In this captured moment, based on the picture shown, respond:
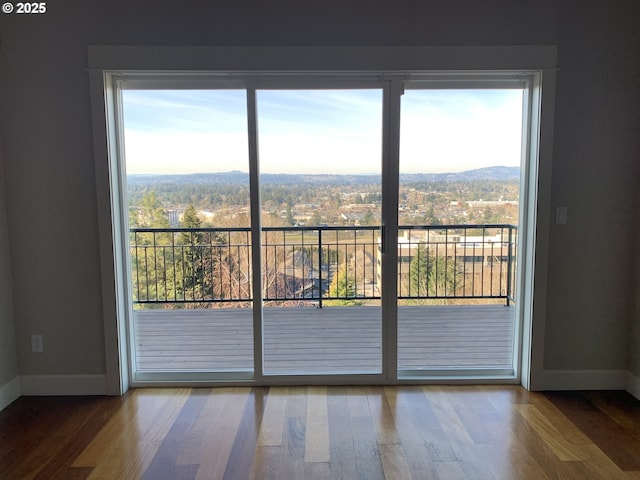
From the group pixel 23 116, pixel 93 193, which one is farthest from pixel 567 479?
pixel 23 116

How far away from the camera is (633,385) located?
2604mm

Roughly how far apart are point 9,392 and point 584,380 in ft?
12.3

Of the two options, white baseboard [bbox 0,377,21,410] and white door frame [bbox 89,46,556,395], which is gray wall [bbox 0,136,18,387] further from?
white door frame [bbox 89,46,556,395]

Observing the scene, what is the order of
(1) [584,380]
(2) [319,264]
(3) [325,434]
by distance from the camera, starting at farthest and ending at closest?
1. (2) [319,264]
2. (1) [584,380]
3. (3) [325,434]

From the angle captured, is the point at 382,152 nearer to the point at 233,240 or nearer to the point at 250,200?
the point at 250,200

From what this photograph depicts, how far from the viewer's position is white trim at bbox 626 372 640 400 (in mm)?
2564

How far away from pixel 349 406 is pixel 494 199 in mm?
1675

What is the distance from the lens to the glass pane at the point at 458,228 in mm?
2648

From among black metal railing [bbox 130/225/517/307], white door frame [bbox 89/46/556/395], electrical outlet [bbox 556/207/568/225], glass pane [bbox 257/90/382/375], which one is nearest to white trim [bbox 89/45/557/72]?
white door frame [bbox 89/46/556/395]

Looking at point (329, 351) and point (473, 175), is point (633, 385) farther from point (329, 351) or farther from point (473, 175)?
point (329, 351)

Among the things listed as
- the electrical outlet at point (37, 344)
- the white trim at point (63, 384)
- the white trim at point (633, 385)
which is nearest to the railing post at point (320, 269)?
the white trim at point (63, 384)

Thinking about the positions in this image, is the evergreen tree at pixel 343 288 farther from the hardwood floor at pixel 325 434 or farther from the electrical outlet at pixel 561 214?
the electrical outlet at pixel 561 214

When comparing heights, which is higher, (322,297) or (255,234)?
(255,234)

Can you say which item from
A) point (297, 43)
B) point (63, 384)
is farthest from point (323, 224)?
point (63, 384)
